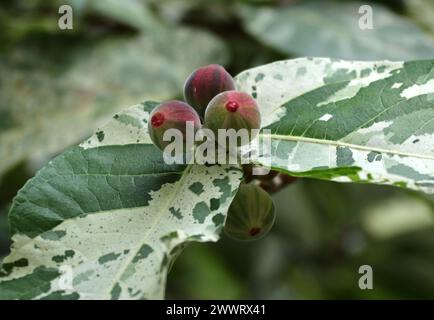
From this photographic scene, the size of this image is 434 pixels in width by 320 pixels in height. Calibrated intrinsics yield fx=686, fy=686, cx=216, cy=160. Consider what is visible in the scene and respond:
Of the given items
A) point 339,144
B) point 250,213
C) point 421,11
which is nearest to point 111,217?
point 250,213

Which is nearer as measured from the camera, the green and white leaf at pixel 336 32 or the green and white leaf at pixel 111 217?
the green and white leaf at pixel 111 217

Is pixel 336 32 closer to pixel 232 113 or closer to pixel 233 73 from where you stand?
pixel 233 73

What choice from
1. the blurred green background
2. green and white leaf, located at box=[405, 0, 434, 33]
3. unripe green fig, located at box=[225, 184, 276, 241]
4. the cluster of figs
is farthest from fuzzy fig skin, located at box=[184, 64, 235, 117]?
green and white leaf, located at box=[405, 0, 434, 33]

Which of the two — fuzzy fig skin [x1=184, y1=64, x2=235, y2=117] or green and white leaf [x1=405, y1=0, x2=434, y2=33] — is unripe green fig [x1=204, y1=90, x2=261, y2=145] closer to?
fuzzy fig skin [x1=184, y1=64, x2=235, y2=117]

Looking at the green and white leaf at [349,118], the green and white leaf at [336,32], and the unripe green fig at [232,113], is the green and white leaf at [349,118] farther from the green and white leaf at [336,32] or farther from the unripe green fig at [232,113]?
the green and white leaf at [336,32]

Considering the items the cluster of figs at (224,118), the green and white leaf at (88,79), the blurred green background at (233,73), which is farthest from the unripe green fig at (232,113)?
the green and white leaf at (88,79)
